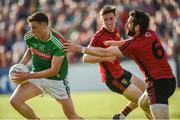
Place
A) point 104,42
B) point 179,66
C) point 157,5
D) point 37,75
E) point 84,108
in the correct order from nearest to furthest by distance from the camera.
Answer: point 37,75 < point 104,42 < point 84,108 < point 179,66 < point 157,5

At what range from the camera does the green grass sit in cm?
1507

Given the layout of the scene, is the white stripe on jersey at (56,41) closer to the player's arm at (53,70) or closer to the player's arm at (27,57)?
the player's arm at (53,70)

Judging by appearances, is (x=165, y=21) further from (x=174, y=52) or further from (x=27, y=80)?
(x=27, y=80)

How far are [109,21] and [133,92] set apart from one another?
1316 mm

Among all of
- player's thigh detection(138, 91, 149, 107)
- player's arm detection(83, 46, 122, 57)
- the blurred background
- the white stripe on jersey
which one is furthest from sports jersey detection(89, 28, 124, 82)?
the blurred background

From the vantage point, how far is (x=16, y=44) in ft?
76.4

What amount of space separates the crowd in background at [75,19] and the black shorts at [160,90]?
42.0 feet

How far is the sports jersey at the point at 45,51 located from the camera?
10508 millimetres

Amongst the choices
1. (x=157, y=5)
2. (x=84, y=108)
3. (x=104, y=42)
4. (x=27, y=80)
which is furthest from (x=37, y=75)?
(x=157, y=5)

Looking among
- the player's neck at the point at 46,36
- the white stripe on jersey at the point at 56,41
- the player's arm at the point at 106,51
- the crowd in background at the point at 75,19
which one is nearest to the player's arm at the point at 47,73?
the white stripe on jersey at the point at 56,41

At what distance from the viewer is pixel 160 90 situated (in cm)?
920

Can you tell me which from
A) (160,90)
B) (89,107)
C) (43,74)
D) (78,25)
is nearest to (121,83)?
(43,74)

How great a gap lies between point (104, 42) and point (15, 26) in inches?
518

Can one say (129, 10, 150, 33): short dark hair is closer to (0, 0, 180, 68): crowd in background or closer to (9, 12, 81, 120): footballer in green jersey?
(9, 12, 81, 120): footballer in green jersey
